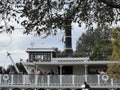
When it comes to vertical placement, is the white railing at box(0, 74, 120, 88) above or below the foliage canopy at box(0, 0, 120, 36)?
below

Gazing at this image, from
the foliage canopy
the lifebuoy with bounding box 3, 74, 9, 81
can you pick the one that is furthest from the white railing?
the foliage canopy

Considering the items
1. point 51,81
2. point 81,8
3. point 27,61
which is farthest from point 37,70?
point 81,8

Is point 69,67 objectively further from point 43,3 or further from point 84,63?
point 43,3

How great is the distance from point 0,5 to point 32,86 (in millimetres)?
35356

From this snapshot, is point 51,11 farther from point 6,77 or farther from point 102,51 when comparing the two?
A: point 102,51

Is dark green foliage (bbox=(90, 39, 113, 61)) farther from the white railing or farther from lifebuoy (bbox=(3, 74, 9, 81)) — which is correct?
lifebuoy (bbox=(3, 74, 9, 81))

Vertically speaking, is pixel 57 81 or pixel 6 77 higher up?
pixel 6 77

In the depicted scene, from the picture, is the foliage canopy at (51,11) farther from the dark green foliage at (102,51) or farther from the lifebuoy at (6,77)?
the dark green foliage at (102,51)

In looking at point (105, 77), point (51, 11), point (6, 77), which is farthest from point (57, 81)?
point (51, 11)

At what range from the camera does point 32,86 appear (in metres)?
44.0

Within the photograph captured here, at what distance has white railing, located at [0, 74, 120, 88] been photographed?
43344mm

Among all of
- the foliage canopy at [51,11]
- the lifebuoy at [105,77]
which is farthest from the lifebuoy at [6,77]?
the foliage canopy at [51,11]

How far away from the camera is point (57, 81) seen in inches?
1730

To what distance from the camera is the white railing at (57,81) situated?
43344 mm
